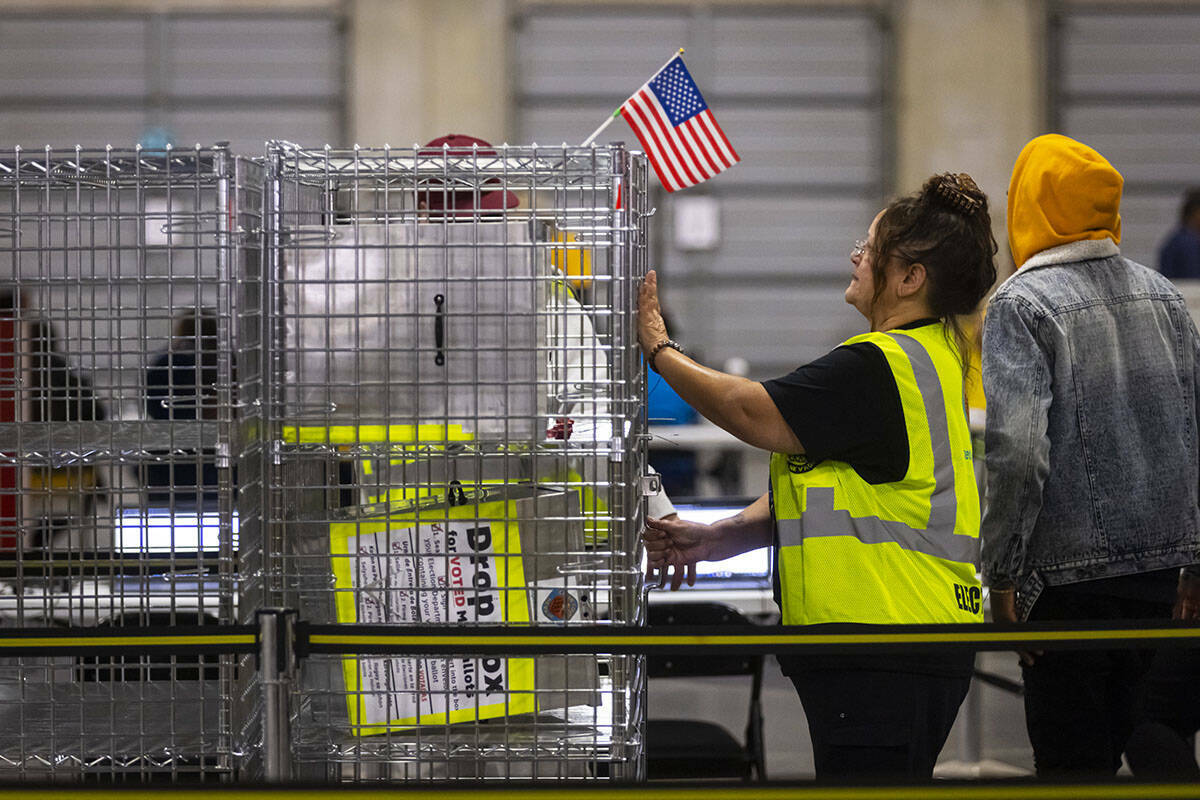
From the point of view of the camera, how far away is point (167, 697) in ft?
7.12

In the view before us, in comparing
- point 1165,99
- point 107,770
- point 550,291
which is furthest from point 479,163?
point 1165,99

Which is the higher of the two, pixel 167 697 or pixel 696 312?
pixel 696 312

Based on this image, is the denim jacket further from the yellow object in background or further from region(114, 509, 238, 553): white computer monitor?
region(114, 509, 238, 553): white computer monitor

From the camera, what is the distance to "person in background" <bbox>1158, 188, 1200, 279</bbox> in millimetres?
8898

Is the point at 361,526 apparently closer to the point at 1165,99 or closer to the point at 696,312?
the point at 696,312

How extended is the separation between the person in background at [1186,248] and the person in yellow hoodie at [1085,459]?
702cm

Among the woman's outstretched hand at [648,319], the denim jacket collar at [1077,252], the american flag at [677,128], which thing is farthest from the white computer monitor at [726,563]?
the woman's outstretched hand at [648,319]

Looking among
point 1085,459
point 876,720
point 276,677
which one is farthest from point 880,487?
point 276,677

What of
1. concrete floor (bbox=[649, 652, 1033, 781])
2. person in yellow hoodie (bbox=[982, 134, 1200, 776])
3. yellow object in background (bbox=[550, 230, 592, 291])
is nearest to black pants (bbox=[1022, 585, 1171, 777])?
person in yellow hoodie (bbox=[982, 134, 1200, 776])

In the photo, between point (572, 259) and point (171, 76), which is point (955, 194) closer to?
point (572, 259)

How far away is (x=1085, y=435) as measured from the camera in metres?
2.54

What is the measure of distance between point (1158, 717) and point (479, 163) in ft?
7.83

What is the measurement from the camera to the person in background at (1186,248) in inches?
350

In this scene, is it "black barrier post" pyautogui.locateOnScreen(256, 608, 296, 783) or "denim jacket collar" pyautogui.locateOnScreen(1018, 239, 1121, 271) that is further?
"denim jacket collar" pyautogui.locateOnScreen(1018, 239, 1121, 271)
